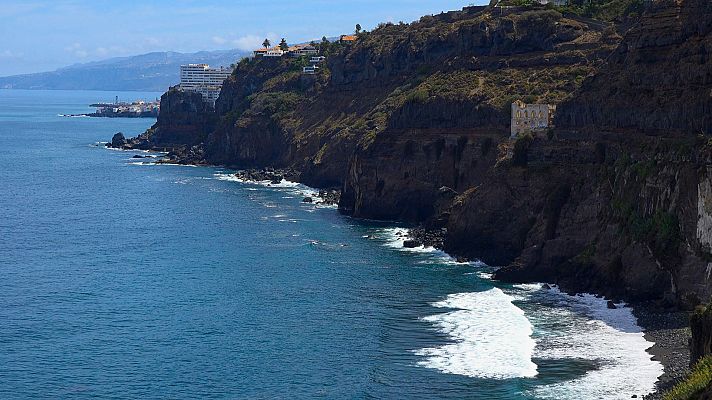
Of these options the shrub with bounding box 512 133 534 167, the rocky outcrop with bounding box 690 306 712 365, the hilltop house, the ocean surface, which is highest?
the hilltop house

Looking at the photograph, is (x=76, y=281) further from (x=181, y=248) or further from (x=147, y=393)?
(x=147, y=393)

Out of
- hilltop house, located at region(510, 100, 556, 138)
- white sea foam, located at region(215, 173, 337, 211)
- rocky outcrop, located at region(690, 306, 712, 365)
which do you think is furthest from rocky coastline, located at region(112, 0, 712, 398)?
rocky outcrop, located at region(690, 306, 712, 365)

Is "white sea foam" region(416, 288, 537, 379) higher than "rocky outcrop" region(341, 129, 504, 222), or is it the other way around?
"rocky outcrop" region(341, 129, 504, 222)

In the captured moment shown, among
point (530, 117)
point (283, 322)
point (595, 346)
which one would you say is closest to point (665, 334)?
point (595, 346)

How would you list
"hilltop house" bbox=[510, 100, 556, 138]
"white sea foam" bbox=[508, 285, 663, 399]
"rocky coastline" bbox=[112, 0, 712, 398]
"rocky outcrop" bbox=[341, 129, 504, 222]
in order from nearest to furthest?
"white sea foam" bbox=[508, 285, 663, 399] → "rocky coastline" bbox=[112, 0, 712, 398] → "hilltop house" bbox=[510, 100, 556, 138] → "rocky outcrop" bbox=[341, 129, 504, 222]

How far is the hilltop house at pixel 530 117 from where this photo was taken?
400 ft

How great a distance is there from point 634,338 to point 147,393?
35498 millimetres

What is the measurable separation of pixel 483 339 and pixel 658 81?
34.7m

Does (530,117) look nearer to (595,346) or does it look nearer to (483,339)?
(483,339)

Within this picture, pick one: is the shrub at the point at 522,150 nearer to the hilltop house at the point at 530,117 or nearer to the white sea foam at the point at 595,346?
the hilltop house at the point at 530,117

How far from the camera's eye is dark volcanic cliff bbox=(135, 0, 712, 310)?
9144cm

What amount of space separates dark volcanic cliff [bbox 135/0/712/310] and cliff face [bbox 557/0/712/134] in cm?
16

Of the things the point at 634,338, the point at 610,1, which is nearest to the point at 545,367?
the point at 634,338

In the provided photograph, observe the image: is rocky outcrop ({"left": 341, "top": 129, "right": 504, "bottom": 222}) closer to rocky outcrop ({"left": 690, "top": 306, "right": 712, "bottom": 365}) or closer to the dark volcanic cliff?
the dark volcanic cliff
